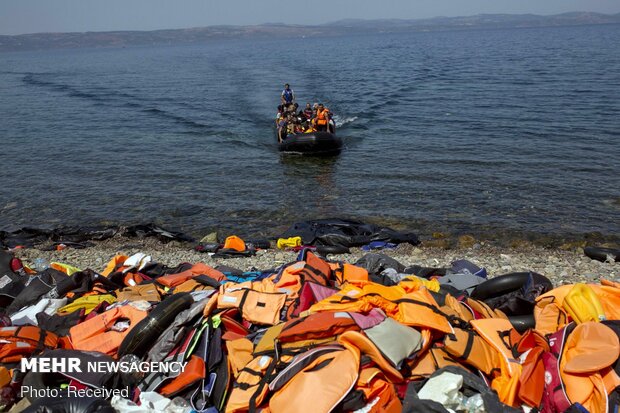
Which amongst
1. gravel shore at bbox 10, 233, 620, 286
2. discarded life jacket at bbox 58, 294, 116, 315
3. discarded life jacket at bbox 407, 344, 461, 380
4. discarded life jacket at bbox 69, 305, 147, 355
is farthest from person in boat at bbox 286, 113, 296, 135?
discarded life jacket at bbox 407, 344, 461, 380

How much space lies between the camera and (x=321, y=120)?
20375mm

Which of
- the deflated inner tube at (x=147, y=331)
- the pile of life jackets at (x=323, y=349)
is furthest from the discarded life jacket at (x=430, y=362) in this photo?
the deflated inner tube at (x=147, y=331)

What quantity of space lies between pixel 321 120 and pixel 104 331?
612 inches

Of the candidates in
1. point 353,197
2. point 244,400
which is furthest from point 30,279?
point 353,197

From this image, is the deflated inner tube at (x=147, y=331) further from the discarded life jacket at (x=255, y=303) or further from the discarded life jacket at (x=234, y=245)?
the discarded life jacket at (x=234, y=245)

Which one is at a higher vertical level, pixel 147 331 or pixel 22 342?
pixel 147 331

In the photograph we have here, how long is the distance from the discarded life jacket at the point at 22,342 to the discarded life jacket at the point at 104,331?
0.29m

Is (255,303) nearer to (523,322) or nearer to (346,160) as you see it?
(523,322)

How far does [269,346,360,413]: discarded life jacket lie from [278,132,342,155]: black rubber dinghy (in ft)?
50.0

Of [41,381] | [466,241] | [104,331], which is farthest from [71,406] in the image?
[466,241]

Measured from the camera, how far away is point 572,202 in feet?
45.4

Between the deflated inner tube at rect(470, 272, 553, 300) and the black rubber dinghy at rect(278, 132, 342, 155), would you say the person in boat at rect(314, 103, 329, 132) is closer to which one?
the black rubber dinghy at rect(278, 132, 342, 155)

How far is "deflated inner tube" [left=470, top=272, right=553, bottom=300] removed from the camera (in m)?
6.91

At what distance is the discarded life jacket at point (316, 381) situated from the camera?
4.36 metres
